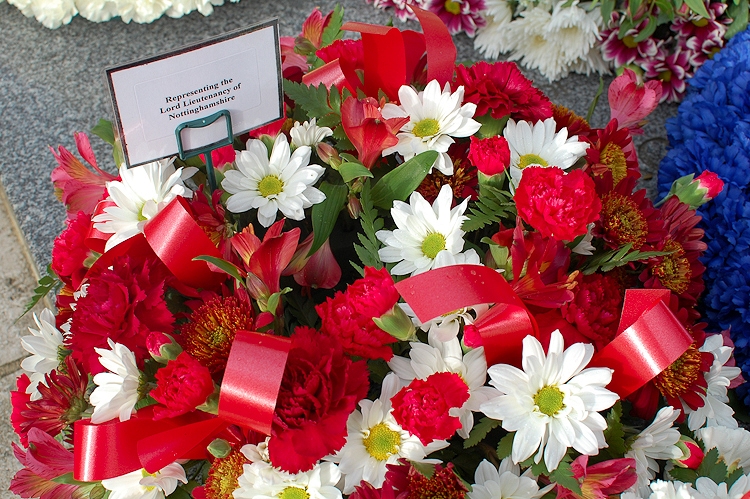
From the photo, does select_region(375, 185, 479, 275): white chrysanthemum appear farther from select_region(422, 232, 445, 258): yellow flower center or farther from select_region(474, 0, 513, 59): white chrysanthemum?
select_region(474, 0, 513, 59): white chrysanthemum

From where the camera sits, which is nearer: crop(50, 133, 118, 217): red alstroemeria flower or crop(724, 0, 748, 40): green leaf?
crop(50, 133, 118, 217): red alstroemeria flower

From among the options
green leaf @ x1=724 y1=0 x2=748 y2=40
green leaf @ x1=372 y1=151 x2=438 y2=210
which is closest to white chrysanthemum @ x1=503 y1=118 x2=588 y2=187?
green leaf @ x1=372 y1=151 x2=438 y2=210

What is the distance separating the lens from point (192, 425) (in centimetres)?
62

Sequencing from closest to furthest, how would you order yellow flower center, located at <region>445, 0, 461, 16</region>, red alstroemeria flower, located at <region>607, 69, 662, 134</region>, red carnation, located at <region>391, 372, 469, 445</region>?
red carnation, located at <region>391, 372, 469, 445</region> → red alstroemeria flower, located at <region>607, 69, 662, 134</region> → yellow flower center, located at <region>445, 0, 461, 16</region>

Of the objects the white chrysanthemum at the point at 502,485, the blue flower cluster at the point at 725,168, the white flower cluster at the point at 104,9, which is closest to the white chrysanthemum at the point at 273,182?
the white chrysanthemum at the point at 502,485

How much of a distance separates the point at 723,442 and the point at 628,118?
43cm

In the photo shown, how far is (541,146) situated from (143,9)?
1.15 m

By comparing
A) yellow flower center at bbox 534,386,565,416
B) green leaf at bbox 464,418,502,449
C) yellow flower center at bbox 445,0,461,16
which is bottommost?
green leaf at bbox 464,418,502,449

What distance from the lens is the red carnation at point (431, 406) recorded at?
56cm

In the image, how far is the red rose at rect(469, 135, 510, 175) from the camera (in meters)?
0.71

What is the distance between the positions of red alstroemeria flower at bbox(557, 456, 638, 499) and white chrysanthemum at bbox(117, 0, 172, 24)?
140cm

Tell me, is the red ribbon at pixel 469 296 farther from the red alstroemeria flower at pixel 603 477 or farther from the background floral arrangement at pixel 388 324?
the red alstroemeria flower at pixel 603 477

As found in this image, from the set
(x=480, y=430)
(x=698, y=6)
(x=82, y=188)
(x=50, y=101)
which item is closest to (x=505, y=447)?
(x=480, y=430)

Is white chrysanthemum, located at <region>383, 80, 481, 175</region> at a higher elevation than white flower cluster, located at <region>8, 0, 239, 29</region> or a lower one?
higher
